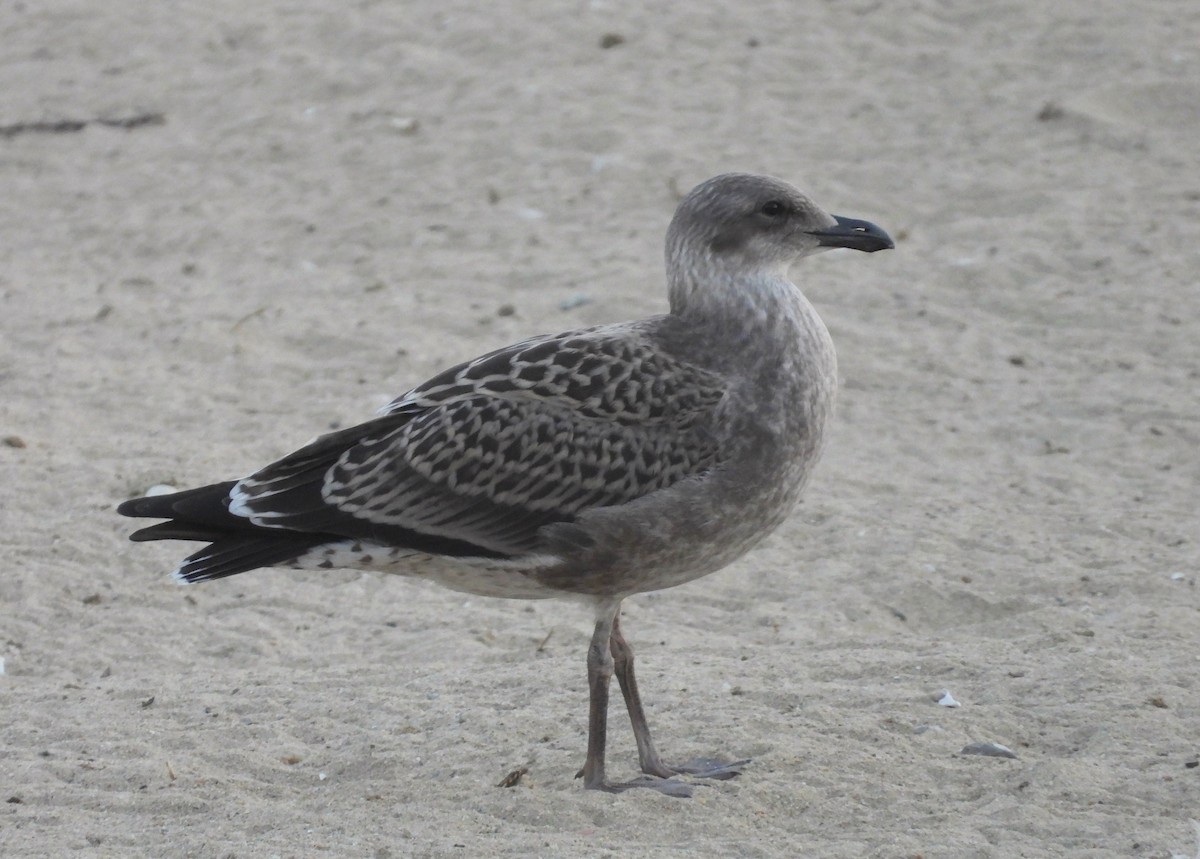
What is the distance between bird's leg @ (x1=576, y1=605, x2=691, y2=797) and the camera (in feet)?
17.5

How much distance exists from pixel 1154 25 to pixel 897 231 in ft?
10.9

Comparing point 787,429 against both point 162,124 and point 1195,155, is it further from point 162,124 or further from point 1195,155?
point 162,124

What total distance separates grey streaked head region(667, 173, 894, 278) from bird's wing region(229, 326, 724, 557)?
1.37 feet

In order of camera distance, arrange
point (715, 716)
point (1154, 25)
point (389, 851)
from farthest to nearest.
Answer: point (1154, 25) → point (715, 716) → point (389, 851)

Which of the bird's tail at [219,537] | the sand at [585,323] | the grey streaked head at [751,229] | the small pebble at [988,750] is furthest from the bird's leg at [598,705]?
the grey streaked head at [751,229]

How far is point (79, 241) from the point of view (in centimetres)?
1059

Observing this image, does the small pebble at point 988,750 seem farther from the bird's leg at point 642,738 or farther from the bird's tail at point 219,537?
the bird's tail at point 219,537

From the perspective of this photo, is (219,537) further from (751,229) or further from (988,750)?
(988,750)

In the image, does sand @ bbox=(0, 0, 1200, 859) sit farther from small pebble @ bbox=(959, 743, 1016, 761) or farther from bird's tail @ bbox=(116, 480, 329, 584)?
bird's tail @ bbox=(116, 480, 329, 584)

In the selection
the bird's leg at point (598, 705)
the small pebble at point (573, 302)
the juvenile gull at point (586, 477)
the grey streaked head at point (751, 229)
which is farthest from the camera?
the small pebble at point (573, 302)

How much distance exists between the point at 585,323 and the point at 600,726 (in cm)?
398

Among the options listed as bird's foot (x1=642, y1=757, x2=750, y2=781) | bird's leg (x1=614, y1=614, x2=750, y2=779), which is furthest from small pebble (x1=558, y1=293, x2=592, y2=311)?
bird's foot (x1=642, y1=757, x2=750, y2=781)

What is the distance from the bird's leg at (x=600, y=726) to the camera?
5.32m

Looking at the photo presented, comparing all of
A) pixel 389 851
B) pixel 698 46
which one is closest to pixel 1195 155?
pixel 698 46
